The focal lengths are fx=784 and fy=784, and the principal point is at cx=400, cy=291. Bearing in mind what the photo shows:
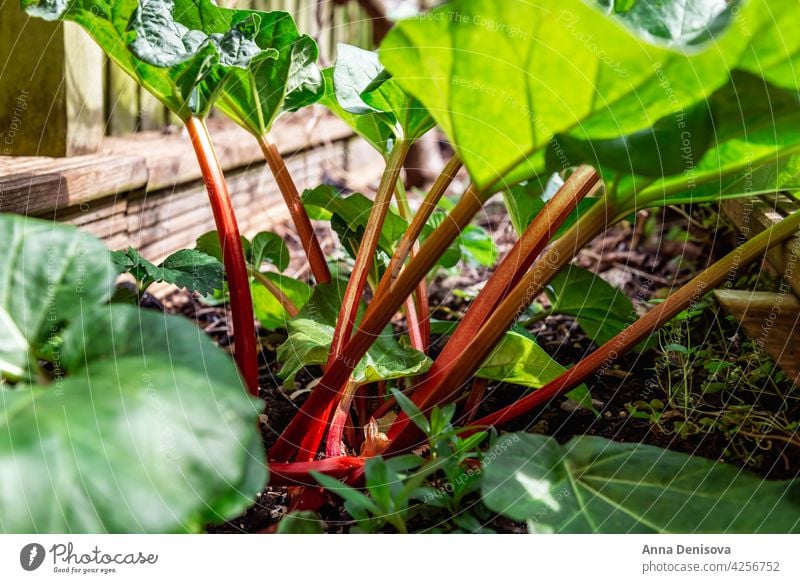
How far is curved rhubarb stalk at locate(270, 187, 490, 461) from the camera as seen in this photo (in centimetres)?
83

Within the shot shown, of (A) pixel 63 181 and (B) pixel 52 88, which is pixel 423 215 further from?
(B) pixel 52 88

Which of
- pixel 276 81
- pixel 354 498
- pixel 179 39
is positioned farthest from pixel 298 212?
pixel 354 498

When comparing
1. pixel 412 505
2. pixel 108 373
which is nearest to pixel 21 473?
pixel 108 373

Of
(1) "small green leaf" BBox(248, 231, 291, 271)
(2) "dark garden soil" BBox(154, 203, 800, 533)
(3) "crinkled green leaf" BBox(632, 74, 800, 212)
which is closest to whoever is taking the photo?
(3) "crinkled green leaf" BBox(632, 74, 800, 212)

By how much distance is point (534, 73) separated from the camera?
709mm

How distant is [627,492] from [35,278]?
0.60 metres

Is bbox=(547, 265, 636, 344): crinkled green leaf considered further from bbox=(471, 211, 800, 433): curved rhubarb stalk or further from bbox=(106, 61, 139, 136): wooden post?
bbox=(106, 61, 139, 136): wooden post

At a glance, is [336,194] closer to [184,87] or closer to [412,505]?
[184,87]

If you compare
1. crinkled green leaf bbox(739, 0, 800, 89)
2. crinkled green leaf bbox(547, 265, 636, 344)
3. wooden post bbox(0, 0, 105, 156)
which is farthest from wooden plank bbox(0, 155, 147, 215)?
crinkled green leaf bbox(739, 0, 800, 89)

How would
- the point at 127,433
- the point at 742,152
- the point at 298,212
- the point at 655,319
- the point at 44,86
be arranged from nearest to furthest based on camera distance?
the point at 127,433, the point at 742,152, the point at 655,319, the point at 298,212, the point at 44,86

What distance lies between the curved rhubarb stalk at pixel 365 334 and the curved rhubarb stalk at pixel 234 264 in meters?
0.11

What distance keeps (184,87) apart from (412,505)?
56 centimetres

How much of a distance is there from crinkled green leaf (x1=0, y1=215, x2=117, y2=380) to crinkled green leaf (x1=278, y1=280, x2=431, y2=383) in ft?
0.93
